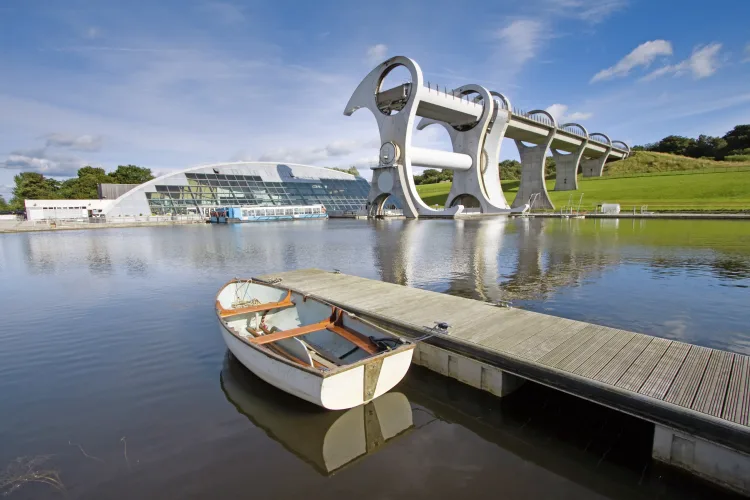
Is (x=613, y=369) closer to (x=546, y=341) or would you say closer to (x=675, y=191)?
(x=546, y=341)

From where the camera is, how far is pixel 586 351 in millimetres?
7582

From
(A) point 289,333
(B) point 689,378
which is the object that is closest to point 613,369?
(B) point 689,378

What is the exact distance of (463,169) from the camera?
232 feet

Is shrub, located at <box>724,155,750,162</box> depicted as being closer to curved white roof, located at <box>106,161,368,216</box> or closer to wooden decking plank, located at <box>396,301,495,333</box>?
curved white roof, located at <box>106,161,368,216</box>

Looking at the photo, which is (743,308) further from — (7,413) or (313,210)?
(313,210)

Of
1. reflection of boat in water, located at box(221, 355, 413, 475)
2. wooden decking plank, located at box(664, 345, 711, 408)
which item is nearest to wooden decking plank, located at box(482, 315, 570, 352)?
reflection of boat in water, located at box(221, 355, 413, 475)

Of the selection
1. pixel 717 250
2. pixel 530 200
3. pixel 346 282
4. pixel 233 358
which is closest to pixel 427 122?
pixel 530 200

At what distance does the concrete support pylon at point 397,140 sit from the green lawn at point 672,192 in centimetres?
3034

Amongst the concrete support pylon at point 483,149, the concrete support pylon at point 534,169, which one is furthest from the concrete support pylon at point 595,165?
the concrete support pylon at point 483,149

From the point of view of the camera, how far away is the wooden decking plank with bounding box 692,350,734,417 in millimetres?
5406

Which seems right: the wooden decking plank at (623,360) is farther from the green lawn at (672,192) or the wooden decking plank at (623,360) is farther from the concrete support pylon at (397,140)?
the green lawn at (672,192)

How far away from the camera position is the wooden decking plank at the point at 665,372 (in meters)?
5.92

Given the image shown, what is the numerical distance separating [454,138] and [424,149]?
472 inches

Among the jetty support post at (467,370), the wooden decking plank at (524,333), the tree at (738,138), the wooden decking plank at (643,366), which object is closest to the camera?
the wooden decking plank at (643,366)
